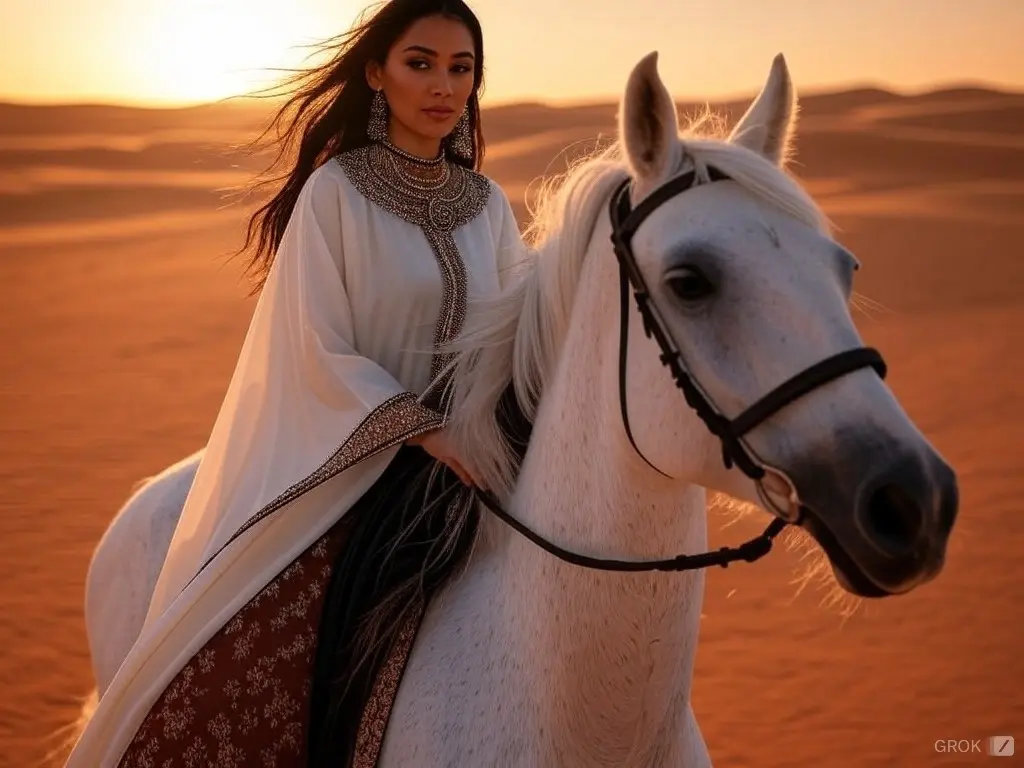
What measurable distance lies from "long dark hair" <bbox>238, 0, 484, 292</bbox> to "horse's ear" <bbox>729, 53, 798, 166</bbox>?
1.01 m

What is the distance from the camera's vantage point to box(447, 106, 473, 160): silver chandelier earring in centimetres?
299

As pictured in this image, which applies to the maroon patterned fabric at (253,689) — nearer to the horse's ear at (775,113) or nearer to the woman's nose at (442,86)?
the woman's nose at (442,86)

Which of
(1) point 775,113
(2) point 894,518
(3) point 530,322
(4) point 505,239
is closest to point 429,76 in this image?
(4) point 505,239

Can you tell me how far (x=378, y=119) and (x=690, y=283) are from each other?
4.54 ft

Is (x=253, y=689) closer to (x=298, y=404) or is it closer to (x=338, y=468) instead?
(x=338, y=468)

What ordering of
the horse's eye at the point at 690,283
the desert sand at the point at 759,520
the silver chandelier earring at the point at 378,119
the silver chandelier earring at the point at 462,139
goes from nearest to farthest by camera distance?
1. the horse's eye at the point at 690,283
2. the silver chandelier earring at the point at 378,119
3. the silver chandelier earring at the point at 462,139
4. the desert sand at the point at 759,520

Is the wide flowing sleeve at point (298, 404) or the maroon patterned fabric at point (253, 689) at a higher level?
the wide flowing sleeve at point (298, 404)

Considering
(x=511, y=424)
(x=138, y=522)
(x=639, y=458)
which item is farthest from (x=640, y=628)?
(x=138, y=522)

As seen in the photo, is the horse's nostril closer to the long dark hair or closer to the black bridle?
the black bridle

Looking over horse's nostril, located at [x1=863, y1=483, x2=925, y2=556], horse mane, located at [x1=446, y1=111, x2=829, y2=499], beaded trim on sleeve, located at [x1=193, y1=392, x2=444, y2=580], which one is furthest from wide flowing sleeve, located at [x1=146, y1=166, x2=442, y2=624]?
horse's nostril, located at [x1=863, y1=483, x2=925, y2=556]

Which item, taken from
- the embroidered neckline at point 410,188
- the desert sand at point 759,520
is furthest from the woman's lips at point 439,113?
the desert sand at point 759,520

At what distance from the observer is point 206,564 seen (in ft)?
8.16

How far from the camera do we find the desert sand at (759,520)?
18.2 feet

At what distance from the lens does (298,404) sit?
2500 millimetres
